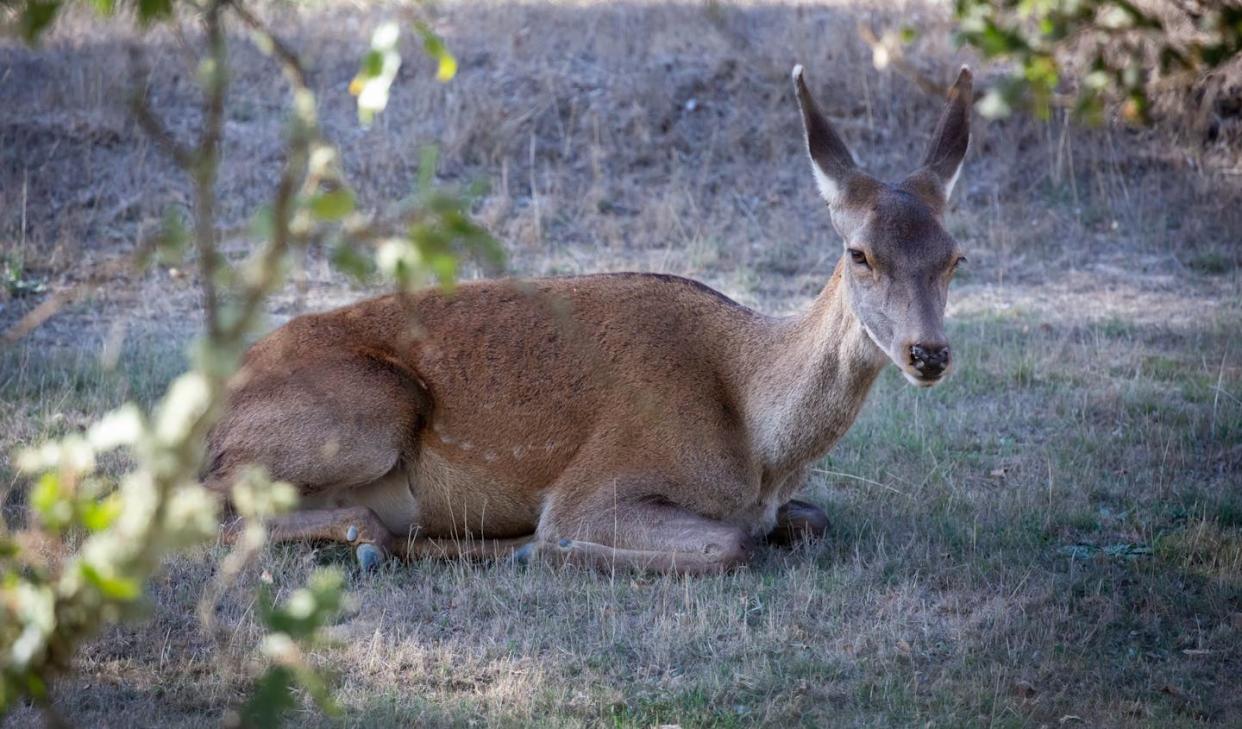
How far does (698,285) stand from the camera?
7426mm

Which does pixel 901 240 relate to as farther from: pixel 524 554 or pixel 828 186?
pixel 524 554

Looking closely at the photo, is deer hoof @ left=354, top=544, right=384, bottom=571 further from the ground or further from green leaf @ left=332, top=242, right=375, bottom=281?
green leaf @ left=332, top=242, right=375, bottom=281

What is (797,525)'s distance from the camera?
6.93m

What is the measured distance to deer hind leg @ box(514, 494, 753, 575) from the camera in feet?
20.9

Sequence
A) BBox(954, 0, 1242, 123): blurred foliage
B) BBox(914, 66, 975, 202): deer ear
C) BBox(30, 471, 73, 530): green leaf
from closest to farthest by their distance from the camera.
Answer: BBox(30, 471, 73, 530): green leaf
BBox(954, 0, 1242, 123): blurred foliage
BBox(914, 66, 975, 202): deer ear

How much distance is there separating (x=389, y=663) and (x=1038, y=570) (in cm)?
299

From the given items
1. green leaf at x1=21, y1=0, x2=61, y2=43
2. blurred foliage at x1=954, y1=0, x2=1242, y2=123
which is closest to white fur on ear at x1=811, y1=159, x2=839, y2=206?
blurred foliage at x1=954, y1=0, x2=1242, y2=123

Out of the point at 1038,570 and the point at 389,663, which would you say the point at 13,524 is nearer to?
the point at 389,663

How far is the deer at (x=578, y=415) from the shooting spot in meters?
6.52

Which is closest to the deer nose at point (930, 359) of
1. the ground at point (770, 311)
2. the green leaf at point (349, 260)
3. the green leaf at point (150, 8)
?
the ground at point (770, 311)

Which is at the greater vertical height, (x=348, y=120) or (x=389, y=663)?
(x=348, y=120)

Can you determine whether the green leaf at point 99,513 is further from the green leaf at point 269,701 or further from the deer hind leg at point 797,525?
the deer hind leg at point 797,525

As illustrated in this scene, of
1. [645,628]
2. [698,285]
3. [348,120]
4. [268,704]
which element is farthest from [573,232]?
[268,704]

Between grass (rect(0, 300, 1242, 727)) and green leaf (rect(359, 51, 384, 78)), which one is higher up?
green leaf (rect(359, 51, 384, 78))
